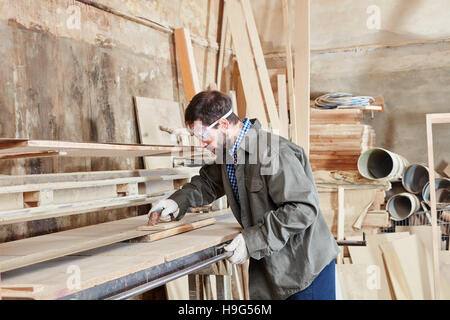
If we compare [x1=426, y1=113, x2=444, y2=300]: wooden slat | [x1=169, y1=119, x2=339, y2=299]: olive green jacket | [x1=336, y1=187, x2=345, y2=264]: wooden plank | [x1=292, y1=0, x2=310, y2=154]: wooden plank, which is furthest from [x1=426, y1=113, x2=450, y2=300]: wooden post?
[x1=169, y1=119, x2=339, y2=299]: olive green jacket

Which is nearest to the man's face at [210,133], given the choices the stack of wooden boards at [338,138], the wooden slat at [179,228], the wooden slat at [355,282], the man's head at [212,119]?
the man's head at [212,119]

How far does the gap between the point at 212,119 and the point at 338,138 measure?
11.5 ft

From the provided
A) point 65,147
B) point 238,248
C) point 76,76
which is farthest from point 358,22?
point 65,147

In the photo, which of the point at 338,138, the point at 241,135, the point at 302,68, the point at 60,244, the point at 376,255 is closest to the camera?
the point at 60,244

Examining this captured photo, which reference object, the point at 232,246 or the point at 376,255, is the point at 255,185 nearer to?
the point at 232,246

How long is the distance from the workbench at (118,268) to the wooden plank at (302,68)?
2.57 m

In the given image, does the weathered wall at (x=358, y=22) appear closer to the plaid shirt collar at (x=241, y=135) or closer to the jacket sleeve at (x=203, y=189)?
the jacket sleeve at (x=203, y=189)

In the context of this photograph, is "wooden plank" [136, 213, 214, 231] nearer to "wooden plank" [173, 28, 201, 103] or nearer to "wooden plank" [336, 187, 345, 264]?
"wooden plank" [173, 28, 201, 103]

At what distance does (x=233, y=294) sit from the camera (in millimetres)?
4789

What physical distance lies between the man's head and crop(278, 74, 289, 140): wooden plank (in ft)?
9.16

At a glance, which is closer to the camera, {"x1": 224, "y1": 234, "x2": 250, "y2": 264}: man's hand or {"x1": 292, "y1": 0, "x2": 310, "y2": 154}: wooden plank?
{"x1": 224, "y1": 234, "x2": 250, "y2": 264}: man's hand

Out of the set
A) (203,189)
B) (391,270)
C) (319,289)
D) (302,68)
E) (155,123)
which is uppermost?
(302,68)

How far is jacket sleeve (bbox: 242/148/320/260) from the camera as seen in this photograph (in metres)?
2.39

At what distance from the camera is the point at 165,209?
2797mm
